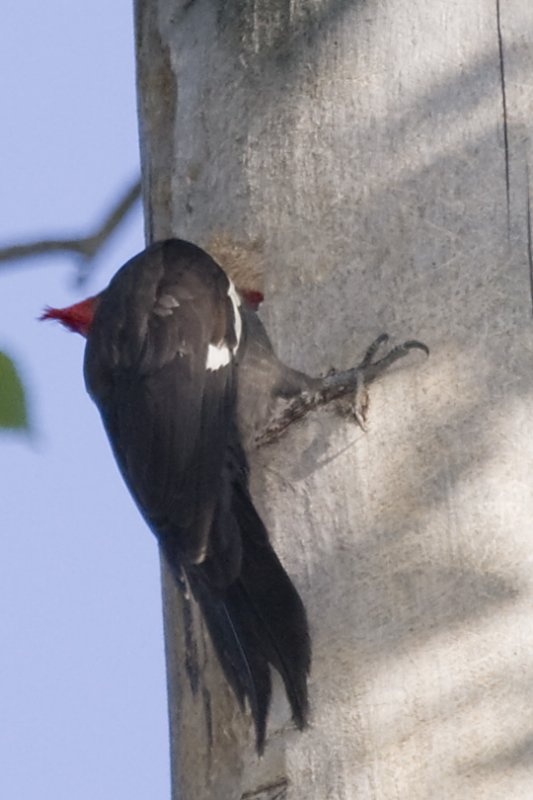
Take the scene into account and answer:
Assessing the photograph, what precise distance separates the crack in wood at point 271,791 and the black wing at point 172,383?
0.38 meters

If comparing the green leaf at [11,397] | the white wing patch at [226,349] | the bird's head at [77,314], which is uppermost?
the green leaf at [11,397]

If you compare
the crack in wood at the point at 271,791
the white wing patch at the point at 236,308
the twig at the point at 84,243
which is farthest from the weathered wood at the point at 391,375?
the twig at the point at 84,243

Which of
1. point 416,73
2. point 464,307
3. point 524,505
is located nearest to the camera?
point 524,505

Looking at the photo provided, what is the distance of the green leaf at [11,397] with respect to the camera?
7.09ft

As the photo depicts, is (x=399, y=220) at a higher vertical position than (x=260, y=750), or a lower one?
higher

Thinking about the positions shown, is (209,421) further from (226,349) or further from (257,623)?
(257,623)

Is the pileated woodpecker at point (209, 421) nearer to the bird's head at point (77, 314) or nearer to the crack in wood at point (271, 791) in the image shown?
the crack in wood at point (271, 791)

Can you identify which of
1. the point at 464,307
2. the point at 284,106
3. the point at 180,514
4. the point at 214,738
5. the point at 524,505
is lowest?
the point at 214,738

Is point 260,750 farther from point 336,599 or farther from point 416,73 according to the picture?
point 416,73

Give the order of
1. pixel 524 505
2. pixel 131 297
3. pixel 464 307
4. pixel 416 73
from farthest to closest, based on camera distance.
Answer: pixel 131 297, pixel 416 73, pixel 464 307, pixel 524 505

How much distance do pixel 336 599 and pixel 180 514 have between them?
1.21 feet

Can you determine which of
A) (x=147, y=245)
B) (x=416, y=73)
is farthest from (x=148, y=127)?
(x=416, y=73)

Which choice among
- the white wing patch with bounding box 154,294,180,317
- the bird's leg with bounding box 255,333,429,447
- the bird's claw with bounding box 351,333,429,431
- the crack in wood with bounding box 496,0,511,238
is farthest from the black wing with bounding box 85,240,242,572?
the crack in wood with bounding box 496,0,511,238

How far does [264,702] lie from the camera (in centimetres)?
209
